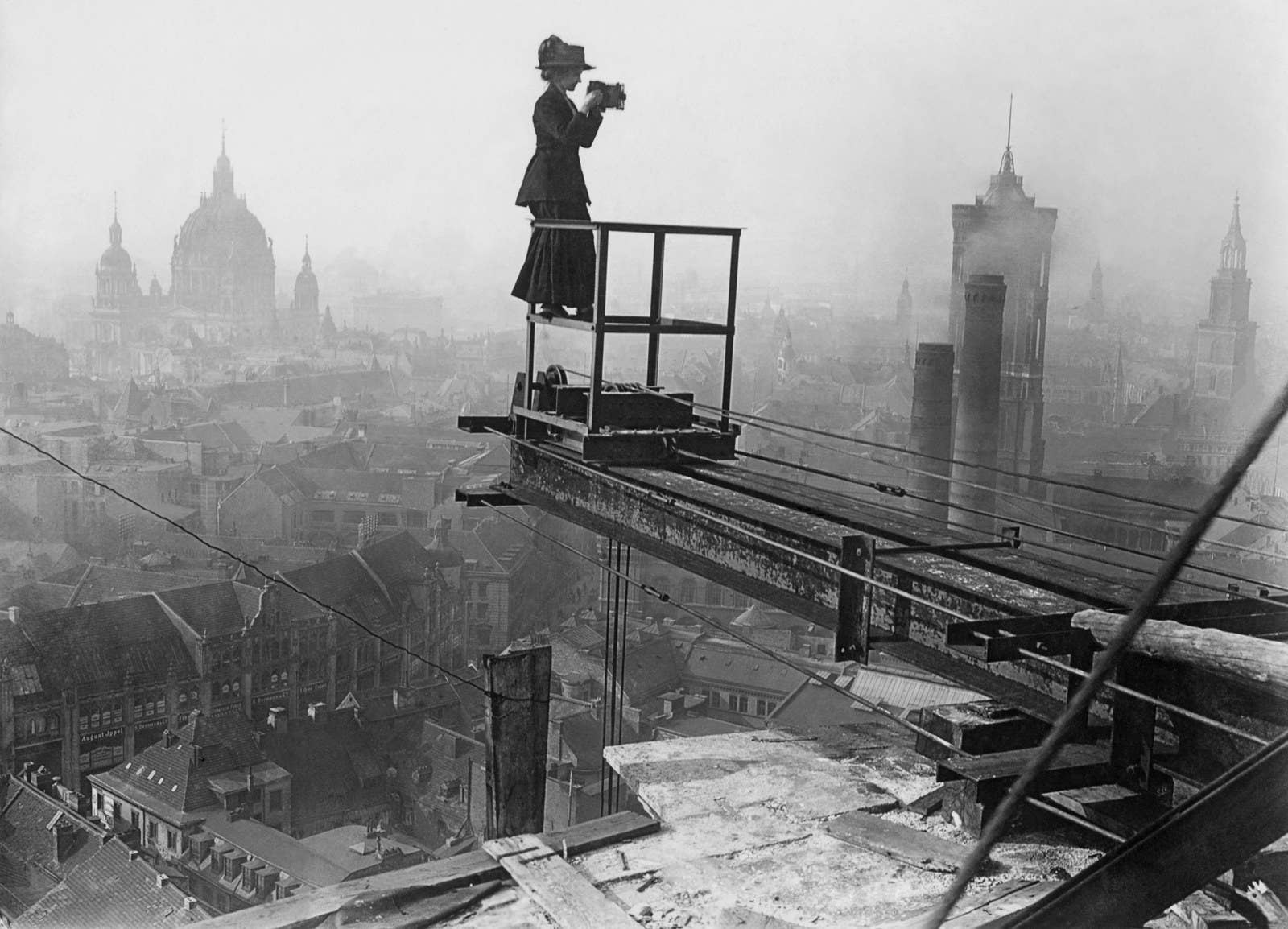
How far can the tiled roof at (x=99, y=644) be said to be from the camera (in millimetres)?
33938

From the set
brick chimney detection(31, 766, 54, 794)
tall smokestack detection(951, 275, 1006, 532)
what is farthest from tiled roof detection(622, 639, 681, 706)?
brick chimney detection(31, 766, 54, 794)

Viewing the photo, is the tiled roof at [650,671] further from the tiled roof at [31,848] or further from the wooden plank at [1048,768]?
the wooden plank at [1048,768]

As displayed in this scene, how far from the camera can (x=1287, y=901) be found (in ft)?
15.7

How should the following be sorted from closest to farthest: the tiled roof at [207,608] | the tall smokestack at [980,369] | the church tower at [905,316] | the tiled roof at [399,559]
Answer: the tall smokestack at [980,369] < the tiled roof at [207,608] < the tiled roof at [399,559] < the church tower at [905,316]

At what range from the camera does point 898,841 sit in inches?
212

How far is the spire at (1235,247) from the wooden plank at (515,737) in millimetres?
39732

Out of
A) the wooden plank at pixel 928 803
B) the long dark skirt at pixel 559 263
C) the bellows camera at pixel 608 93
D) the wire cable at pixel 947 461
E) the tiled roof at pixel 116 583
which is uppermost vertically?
the bellows camera at pixel 608 93

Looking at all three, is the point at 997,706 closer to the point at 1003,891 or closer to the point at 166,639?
the point at 1003,891

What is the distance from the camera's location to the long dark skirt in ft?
23.9

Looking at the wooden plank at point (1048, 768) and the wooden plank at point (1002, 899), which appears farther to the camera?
the wooden plank at point (1002, 899)

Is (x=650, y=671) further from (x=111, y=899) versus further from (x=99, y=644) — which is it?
(x=111, y=899)

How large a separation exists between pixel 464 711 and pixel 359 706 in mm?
3056

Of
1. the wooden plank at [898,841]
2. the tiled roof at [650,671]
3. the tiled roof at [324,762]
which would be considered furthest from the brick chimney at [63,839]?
the wooden plank at [898,841]

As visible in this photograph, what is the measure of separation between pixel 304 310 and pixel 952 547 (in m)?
68.8
